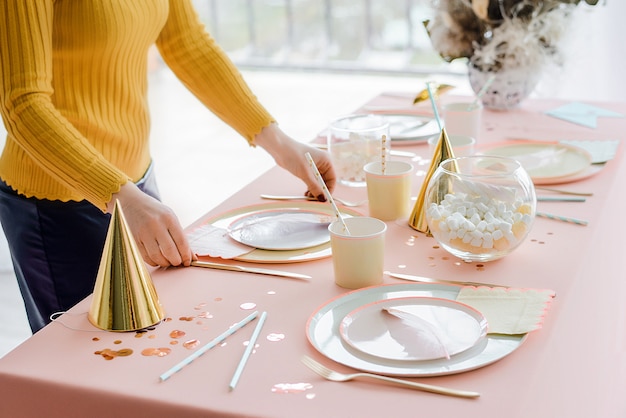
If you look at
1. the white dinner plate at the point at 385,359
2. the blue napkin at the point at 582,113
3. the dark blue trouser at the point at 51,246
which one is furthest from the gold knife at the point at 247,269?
the blue napkin at the point at 582,113

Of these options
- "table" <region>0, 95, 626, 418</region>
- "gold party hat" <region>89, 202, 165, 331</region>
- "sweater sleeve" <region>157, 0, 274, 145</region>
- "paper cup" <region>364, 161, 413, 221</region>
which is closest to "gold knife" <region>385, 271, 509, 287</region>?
"table" <region>0, 95, 626, 418</region>

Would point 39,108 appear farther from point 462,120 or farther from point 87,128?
point 462,120

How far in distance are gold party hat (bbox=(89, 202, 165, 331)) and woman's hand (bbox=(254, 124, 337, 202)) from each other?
0.50m

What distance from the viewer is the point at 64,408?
0.94 m

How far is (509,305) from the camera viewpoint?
1058mm

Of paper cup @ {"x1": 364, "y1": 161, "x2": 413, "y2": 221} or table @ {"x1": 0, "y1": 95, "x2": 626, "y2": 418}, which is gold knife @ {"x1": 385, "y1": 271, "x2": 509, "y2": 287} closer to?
table @ {"x1": 0, "y1": 95, "x2": 626, "y2": 418}

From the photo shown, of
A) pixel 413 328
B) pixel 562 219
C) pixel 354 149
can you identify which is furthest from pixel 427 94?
pixel 413 328

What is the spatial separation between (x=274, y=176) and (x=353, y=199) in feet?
0.72

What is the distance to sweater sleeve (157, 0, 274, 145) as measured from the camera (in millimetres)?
1617

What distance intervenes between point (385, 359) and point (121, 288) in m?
0.36

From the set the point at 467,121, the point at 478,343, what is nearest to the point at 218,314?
the point at 478,343

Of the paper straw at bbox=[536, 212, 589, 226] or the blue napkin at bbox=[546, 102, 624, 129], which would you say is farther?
the blue napkin at bbox=[546, 102, 624, 129]

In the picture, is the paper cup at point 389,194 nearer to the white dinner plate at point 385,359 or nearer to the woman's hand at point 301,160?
the woman's hand at point 301,160

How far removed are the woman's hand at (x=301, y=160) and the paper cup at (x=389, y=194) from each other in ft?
0.38
